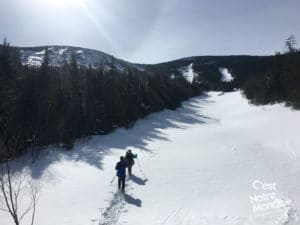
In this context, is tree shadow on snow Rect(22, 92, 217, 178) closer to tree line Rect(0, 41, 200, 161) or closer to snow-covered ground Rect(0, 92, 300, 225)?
snow-covered ground Rect(0, 92, 300, 225)

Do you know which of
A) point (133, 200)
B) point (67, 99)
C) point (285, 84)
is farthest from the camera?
point (285, 84)

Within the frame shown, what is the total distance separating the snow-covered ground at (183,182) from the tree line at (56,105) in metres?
2.51

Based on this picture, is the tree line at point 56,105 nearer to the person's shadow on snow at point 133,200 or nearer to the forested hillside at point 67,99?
the forested hillside at point 67,99

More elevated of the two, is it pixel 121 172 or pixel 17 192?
pixel 121 172

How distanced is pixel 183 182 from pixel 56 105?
56.2ft

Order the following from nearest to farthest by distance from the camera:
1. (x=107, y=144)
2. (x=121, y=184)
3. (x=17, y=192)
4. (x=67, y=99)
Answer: (x=17, y=192)
(x=121, y=184)
(x=107, y=144)
(x=67, y=99)

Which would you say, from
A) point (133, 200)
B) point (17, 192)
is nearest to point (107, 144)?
point (17, 192)

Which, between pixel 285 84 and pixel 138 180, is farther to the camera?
pixel 285 84

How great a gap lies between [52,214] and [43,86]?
1819 cm

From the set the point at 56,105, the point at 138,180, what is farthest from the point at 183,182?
the point at 56,105

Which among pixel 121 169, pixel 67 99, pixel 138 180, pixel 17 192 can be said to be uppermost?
pixel 67 99

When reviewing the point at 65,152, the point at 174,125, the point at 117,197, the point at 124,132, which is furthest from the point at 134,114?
the point at 117,197

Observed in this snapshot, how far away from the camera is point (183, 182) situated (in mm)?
13742

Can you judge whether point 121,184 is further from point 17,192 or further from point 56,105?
point 56,105
